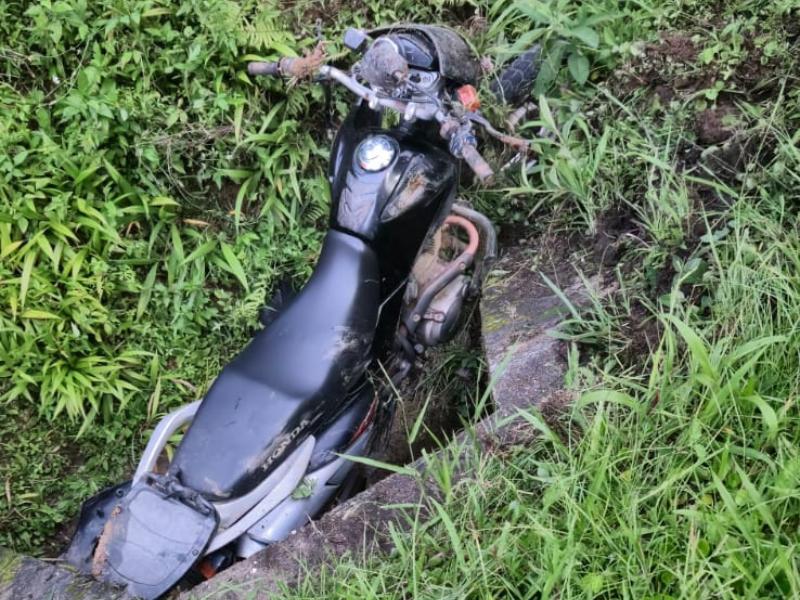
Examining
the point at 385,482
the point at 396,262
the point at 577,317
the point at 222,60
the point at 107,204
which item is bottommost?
the point at 385,482

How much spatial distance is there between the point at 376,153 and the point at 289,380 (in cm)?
74

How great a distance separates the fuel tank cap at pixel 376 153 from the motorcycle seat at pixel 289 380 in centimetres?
23

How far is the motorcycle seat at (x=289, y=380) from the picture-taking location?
1.97 metres

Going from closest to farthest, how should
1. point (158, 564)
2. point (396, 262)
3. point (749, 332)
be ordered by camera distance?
point (749, 332) → point (158, 564) → point (396, 262)

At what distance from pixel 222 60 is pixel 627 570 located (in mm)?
2333

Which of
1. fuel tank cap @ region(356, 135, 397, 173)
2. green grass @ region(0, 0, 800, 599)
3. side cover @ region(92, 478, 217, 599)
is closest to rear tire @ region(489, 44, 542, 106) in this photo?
green grass @ region(0, 0, 800, 599)

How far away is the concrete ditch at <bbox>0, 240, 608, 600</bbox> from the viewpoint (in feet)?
5.95

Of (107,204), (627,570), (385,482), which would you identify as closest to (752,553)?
(627,570)

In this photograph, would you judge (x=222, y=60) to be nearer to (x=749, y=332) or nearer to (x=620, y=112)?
(x=620, y=112)

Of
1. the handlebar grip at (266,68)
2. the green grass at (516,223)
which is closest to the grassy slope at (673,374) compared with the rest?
the green grass at (516,223)

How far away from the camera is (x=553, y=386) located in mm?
1986

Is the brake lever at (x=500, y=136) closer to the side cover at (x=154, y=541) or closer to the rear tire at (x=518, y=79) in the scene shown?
the rear tire at (x=518, y=79)

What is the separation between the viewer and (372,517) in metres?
1.87

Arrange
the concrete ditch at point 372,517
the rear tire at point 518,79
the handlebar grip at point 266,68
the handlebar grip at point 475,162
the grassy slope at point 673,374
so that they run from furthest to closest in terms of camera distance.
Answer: the rear tire at point 518,79 → the handlebar grip at point 266,68 → the handlebar grip at point 475,162 → the concrete ditch at point 372,517 → the grassy slope at point 673,374
